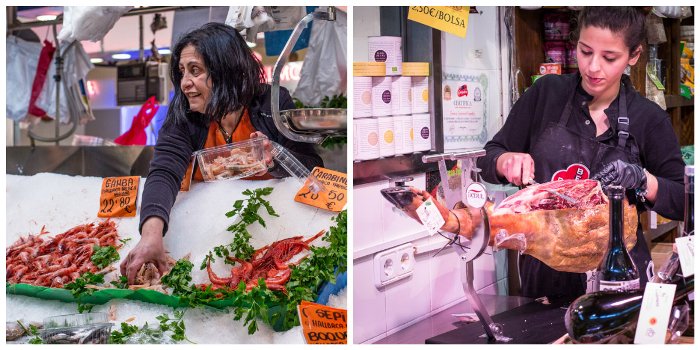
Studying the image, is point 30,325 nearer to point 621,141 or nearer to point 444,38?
point 444,38

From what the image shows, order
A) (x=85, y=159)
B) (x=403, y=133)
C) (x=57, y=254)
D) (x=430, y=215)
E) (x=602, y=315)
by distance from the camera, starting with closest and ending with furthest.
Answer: (x=602, y=315) → (x=430, y=215) → (x=403, y=133) → (x=57, y=254) → (x=85, y=159)

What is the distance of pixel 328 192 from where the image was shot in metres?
2.58

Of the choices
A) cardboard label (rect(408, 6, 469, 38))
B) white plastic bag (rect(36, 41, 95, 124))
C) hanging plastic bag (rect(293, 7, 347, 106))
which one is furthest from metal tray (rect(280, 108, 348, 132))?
white plastic bag (rect(36, 41, 95, 124))

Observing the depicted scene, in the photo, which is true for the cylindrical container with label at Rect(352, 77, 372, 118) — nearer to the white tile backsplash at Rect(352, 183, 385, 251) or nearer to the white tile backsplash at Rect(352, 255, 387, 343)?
the white tile backsplash at Rect(352, 183, 385, 251)

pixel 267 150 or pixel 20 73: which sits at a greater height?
pixel 20 73

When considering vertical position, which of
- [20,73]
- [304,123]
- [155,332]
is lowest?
[155,332]

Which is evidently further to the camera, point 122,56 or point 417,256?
point 122,56

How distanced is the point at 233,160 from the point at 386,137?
0.51m

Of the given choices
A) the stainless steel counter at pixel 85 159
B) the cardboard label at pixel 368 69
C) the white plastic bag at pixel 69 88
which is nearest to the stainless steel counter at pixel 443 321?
the cardboard label at pixel 368 69

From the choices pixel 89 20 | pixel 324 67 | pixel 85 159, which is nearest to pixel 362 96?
pixel 89 20

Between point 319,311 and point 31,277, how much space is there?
948mm

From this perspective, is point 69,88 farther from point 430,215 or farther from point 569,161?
point 569,161

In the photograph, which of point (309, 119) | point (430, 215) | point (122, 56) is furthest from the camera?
point (122, 56)

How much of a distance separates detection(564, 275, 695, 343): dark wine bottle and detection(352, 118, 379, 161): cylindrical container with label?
2.27 ft
